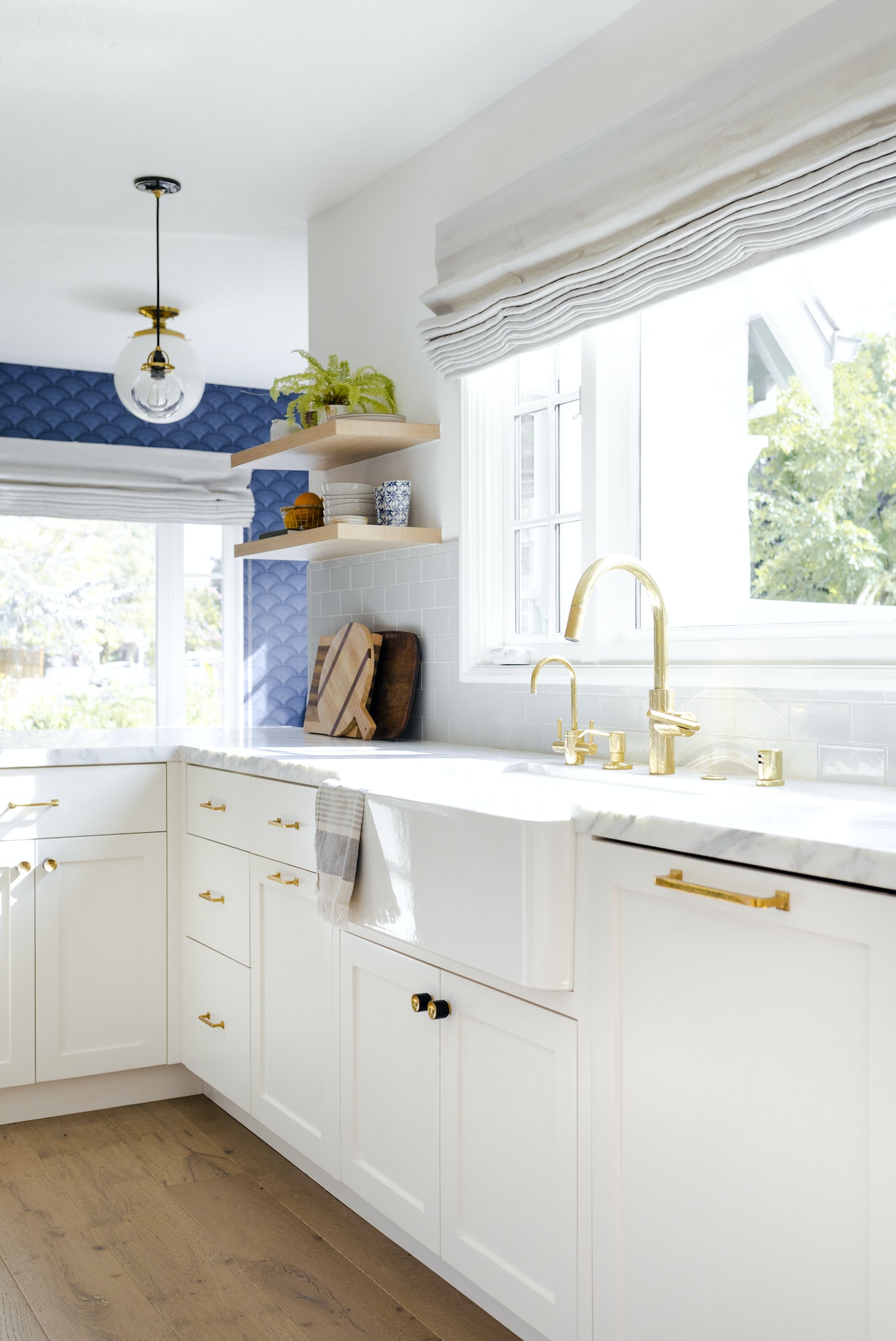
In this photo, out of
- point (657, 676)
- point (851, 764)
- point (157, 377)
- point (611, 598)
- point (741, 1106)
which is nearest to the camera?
point (741, 1106)

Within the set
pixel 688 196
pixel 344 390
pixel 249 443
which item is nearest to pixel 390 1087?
pixel 688 196

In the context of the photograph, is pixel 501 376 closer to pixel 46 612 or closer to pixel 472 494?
pixel 472 494

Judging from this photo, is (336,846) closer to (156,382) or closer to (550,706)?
(550,706)

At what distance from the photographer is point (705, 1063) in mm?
1349

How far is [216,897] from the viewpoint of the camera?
2719 mm

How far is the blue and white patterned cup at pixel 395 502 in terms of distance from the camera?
9.93ft

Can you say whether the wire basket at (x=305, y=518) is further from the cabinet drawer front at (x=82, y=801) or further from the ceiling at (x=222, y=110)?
the ceiling at (x=222, y=110)

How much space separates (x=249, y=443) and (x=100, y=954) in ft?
12.6

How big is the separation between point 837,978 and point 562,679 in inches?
55.7

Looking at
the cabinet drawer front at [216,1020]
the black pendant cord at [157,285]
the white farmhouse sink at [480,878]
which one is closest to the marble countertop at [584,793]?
the white farmhouse sink at [480,878]

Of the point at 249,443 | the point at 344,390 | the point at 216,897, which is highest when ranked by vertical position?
the point at 249,443

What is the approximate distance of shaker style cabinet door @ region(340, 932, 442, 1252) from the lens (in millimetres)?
1880

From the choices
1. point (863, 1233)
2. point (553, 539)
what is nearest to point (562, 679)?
point (553, 539)

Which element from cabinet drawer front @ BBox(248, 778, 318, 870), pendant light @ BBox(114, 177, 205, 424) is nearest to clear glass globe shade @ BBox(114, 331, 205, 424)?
pendant light @ BBox(114, 177, 205, 424)
